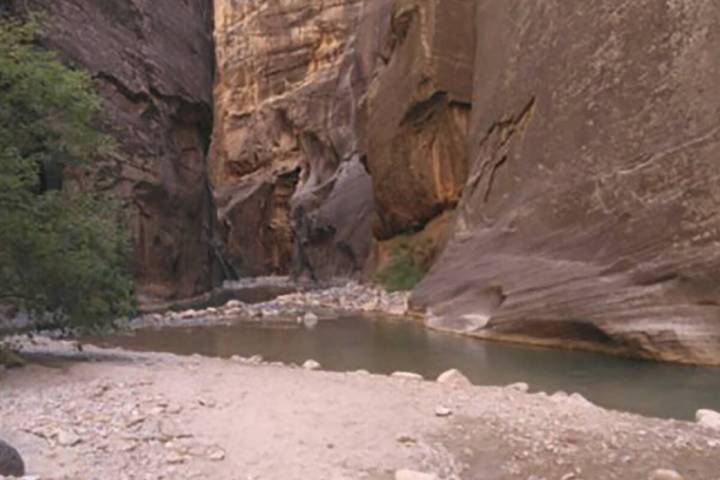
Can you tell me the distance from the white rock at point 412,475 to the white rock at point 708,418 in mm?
2888

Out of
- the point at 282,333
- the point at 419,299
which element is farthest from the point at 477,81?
the point at 282,333

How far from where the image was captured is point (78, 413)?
6.38m

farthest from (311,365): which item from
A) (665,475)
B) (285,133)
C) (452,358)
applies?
(285,133)

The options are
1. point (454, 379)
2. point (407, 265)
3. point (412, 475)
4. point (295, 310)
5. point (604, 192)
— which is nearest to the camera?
point (412, 475)

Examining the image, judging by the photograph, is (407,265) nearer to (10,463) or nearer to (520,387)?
(520,387)

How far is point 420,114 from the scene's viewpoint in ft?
71.3

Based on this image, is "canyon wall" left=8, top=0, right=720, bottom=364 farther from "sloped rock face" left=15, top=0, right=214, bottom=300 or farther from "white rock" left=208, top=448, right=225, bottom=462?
"white rock" left=208, top=448, right=225, bottom=462

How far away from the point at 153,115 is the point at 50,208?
15878 millimetres

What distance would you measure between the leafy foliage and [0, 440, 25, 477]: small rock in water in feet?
57.5

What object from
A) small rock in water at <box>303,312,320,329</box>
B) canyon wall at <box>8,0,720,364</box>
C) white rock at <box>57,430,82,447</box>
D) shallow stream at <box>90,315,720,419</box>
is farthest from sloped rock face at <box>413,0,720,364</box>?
white rock at <box>57,430,82,447</box>

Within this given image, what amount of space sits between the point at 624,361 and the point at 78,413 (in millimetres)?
6869

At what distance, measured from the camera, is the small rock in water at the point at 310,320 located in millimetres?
16094

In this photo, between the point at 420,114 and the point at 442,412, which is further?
the point at 420,114

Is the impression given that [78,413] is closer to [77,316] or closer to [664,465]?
[77,316]
